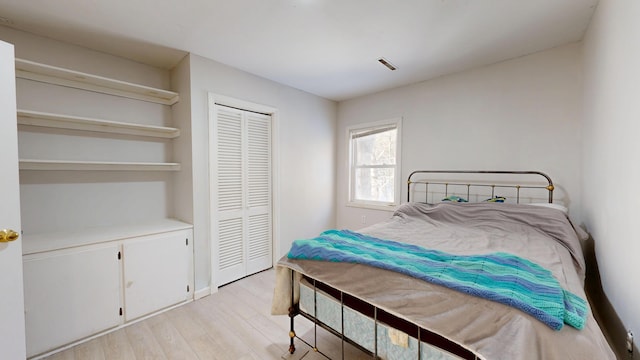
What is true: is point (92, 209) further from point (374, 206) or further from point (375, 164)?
point (375, 164)

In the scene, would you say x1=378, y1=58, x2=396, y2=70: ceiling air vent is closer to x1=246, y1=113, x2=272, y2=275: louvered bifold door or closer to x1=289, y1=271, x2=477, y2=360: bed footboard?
x1=246, y1=113, x2=272, y2=275: louvered bifold door

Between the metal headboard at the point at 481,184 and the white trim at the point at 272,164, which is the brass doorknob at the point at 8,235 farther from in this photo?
the metal headboard at the point at 481,184

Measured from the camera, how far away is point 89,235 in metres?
2.09

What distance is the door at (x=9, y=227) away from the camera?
1.36 metres

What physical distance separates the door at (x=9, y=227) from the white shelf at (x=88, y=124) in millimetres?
587

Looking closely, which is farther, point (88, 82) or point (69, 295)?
point (88, 82)

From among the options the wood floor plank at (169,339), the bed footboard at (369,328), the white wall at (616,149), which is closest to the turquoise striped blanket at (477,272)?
the bed footboard at (369,328)

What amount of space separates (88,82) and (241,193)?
5.74 ft

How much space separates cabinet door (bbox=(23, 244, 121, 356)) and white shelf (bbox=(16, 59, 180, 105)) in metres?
1.45

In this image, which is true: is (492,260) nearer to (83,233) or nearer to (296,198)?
(296,198)

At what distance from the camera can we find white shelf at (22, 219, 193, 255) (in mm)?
1818

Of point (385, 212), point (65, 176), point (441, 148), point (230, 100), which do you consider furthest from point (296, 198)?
point (65, 176)

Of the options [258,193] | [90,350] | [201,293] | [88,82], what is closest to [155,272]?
[201,293]

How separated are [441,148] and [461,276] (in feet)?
7.54
